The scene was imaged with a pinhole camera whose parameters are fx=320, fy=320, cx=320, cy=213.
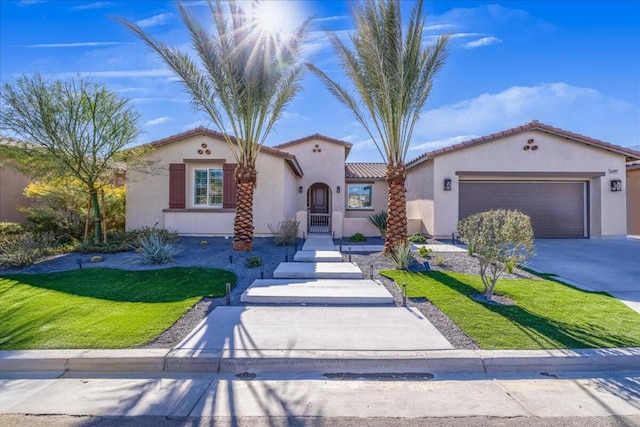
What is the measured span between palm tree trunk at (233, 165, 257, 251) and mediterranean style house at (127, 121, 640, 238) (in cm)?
273

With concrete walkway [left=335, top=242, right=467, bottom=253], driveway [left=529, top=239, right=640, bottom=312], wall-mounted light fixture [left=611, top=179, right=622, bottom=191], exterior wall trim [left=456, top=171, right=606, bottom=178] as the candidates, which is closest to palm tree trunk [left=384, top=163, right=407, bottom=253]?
concrete walkway [left=335, top=242, right=467, bottom=253]

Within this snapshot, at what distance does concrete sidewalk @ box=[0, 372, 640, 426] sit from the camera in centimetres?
315

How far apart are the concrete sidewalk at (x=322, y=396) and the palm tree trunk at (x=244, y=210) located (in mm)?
7082

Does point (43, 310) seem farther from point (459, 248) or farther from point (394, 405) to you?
point (459, 248)

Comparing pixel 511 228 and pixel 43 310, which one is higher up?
pixel 511 228

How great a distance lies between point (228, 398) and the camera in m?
3.40

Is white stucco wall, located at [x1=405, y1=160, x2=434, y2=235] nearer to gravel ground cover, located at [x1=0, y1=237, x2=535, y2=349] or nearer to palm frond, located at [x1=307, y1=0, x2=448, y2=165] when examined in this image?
gravel ground cover, located at [x1=0, y1=237, x2=535, y2=349]

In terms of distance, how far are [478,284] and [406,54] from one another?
667 centimetres

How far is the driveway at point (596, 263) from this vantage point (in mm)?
7312

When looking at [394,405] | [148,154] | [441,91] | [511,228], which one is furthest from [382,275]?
[148,154]

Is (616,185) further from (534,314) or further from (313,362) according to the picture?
(313,362)

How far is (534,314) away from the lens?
18.3 feet

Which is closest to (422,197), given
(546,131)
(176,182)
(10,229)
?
(546,131)

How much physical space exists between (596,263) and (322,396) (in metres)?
10.4
